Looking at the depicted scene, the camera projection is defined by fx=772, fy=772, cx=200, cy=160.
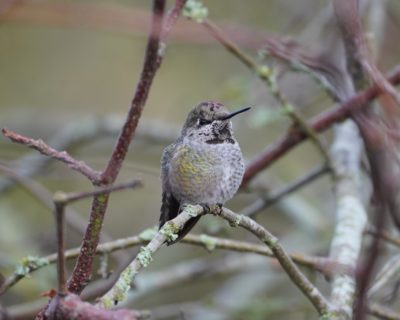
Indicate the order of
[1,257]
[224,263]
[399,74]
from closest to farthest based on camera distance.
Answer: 1. [399,74]
2. [1,257]
3. [224,263]

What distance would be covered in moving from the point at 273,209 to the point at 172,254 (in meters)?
0.97

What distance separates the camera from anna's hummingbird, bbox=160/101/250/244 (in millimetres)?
2910

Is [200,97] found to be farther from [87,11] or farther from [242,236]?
[87,11]

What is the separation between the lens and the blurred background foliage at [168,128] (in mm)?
4312

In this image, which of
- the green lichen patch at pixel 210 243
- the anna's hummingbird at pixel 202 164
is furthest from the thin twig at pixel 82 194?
the anna's hummingbird at pixel 202 164

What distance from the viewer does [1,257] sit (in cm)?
420

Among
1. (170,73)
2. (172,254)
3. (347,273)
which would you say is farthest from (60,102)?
(347,273)

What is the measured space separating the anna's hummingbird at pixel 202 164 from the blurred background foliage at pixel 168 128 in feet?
0.74

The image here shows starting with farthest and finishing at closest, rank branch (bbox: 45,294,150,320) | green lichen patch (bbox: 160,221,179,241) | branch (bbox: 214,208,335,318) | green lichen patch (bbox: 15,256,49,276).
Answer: green lichen patch (bbox: 15,256,49,276)
branch (bbox: 214,208,335,318)
green lichen patch (bbox: 160,221,179,241)
branch (bbox: 45,294,150,320)

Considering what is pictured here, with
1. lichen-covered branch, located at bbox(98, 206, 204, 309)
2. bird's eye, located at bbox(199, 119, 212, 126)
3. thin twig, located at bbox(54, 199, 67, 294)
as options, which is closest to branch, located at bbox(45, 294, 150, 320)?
thin twig, located at bbox(54, 199, 67, 294)

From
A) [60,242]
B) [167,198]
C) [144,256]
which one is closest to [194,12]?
[167,198]

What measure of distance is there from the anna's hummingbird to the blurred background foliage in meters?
0.23

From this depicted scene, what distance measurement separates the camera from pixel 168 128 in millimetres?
5133

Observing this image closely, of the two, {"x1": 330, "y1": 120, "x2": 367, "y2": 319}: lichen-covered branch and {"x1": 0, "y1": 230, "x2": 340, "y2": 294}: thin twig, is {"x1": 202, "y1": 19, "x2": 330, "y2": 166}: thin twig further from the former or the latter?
{"x1": 0, "y1": 230, "x2": 340, "y2": 294}: thin twig
